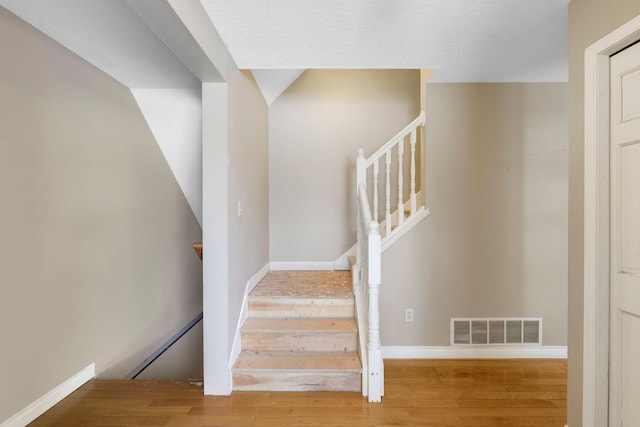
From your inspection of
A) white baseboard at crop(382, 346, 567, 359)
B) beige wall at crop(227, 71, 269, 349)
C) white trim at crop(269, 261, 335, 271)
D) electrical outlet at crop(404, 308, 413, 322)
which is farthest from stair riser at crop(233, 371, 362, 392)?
white trim at crop(269, 261, 335, 271)

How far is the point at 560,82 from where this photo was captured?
297 cm

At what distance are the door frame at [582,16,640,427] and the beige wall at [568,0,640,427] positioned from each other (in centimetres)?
6

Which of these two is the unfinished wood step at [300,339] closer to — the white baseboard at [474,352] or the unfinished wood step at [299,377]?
the unfinished wood step at [299,377]

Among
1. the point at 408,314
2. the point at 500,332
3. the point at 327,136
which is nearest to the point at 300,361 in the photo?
the point at 408,314

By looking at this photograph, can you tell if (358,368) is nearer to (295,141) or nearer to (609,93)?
(609,93)

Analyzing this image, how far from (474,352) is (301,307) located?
5.23ft

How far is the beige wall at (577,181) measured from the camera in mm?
1615

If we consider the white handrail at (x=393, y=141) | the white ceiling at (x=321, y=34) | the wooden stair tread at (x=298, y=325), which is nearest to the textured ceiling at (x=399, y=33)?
the white ceiling at (x=321, y=34)

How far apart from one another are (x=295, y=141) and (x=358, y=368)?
2.52m

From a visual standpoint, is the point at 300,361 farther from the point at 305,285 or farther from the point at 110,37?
the point at 110,37

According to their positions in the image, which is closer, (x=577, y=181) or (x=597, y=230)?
(x=597, y=230)

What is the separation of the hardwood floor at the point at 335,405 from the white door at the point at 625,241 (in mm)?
726

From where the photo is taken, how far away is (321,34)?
2.08 m

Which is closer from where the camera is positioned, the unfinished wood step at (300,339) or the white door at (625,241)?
the white door at (625,241)
